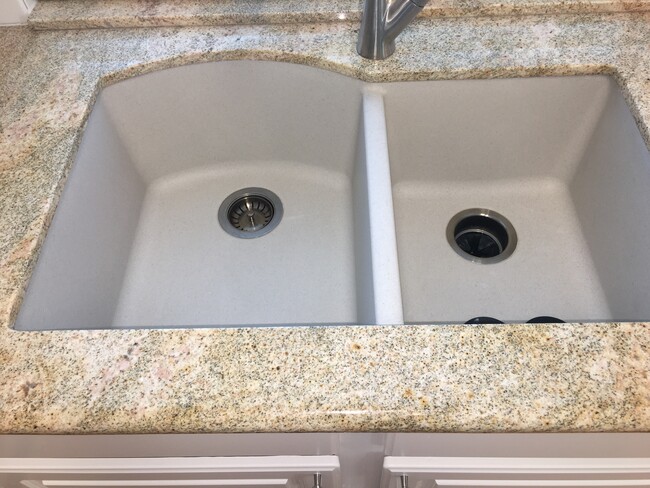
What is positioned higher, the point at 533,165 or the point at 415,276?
the point at 533,165

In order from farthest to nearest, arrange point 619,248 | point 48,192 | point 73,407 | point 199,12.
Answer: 1. point 199,12
2. point 619,248
3. point 48,192
4. point 73,407

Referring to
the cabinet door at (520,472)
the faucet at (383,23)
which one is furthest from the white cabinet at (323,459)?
the faucet at (383,23)

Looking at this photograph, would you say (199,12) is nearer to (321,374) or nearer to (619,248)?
(321,374)

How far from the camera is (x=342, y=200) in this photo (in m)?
1.00

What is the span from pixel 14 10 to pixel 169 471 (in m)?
0.91

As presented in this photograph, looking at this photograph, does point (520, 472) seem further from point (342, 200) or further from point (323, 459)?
point (342, 200)

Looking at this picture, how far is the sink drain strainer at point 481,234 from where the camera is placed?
937 mm

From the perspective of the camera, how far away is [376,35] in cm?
82

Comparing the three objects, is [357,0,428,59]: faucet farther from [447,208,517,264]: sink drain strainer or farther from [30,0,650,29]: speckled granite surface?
[447,208,517,264]: sink drain strainer

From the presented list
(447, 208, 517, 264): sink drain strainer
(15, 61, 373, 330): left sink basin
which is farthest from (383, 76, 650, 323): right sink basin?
(15, 61, 373, 330): left sink basin

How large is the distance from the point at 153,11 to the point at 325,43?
352 mm

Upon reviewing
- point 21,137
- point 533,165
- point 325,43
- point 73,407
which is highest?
point 325,43

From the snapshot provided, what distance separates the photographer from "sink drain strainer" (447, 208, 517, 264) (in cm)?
94

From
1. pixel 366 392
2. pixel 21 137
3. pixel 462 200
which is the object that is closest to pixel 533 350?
pixel 366 392
